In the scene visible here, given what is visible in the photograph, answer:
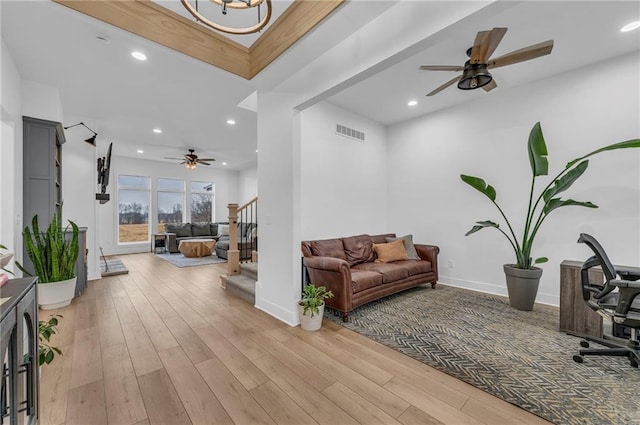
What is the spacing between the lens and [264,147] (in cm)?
336

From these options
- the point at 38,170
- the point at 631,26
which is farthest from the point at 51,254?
→ the point at 631,26

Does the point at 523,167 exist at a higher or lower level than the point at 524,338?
higher

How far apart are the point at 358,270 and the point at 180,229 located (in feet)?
21.8

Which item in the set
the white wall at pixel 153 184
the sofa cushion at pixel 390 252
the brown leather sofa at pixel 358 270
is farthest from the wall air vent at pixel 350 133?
the white wall at pixel 153 184

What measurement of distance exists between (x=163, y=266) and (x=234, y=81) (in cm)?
474

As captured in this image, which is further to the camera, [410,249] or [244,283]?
[410,249]

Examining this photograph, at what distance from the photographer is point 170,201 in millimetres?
8883

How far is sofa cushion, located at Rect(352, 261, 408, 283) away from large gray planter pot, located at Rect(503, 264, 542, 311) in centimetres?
126

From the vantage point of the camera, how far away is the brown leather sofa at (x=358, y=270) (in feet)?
9.69

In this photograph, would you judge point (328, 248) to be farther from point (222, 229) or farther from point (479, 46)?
point (222, 229)

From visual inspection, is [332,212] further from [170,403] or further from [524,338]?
[170,403]

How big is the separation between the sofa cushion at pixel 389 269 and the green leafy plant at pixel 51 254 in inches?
148

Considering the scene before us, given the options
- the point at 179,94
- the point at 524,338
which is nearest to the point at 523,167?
the point at 524,338

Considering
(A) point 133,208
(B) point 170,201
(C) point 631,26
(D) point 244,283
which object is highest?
(C) point 631,26
